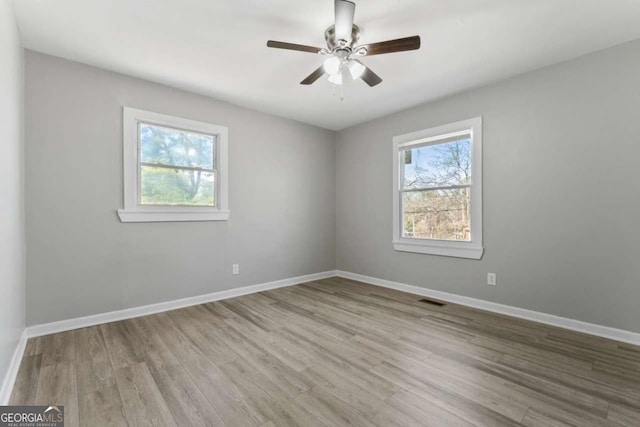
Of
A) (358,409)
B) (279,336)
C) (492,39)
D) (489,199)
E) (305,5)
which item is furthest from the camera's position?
(489,199)

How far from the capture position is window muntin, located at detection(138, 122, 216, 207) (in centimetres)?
321

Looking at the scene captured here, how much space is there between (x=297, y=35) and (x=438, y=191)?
2.55 meters

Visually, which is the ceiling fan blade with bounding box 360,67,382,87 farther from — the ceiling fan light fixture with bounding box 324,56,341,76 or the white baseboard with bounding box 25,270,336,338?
the white baseboard with bounding box 25,270,336,338

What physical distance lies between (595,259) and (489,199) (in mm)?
1056

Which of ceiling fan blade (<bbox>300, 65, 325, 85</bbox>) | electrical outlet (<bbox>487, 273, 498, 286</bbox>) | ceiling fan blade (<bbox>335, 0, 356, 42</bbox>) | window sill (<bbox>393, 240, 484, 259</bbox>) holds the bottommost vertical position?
electrical outlet (<bbox>487, 273, 498, 286</bbox>)

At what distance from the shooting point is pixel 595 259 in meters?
2.59

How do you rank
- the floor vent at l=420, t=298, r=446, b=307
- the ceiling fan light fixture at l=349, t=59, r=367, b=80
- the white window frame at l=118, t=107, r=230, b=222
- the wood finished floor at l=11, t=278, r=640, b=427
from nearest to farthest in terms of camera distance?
the wood finished floor at l=11, t=278, r=640, b=427 → the ceiling fan light fixture at l=349, t=59, r=367, b=80 → the white window frame at l=118, t=107, r=230, b=222 → the floor vent at l=420, t=298, r=446, b=307

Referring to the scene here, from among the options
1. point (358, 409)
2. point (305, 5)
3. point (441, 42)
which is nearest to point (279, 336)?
point (358, 409)

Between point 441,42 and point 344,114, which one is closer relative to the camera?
point 441,42

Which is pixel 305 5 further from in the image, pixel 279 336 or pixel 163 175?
→ pixel 279 336

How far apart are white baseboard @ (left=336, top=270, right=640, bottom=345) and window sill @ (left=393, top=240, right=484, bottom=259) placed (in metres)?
0.50

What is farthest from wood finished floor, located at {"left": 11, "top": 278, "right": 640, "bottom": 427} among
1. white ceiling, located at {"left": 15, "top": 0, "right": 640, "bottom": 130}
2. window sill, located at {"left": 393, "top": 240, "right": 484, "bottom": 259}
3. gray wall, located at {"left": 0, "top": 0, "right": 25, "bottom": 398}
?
white ceiling, located at {"left": 15, "top": 0, "right": 640, "bottom": 130}

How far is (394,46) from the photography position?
2.06 meters

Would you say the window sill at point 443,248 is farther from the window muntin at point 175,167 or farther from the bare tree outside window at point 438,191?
the window muntin at point 175,167
